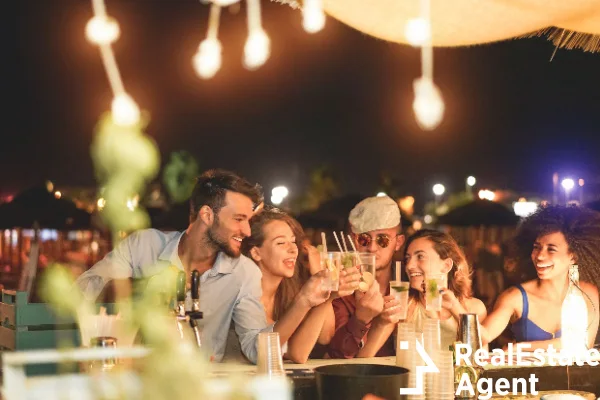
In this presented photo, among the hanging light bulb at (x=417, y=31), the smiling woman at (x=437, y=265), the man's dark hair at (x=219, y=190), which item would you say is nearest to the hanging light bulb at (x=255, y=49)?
the man's dark hair at (x=219, y=190)

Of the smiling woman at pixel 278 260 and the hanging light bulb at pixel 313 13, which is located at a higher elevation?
the hanging light bulb at pixel 313 13

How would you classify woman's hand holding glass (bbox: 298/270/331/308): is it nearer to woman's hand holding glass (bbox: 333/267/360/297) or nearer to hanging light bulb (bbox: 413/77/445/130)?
woman's hand holding glass (bbox: 333/267/360/297)

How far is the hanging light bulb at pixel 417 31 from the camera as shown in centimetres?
262

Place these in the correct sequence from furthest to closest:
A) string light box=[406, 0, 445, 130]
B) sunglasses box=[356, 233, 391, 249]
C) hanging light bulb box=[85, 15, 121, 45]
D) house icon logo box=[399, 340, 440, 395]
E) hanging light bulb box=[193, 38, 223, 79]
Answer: sunglasses box=[356, 233, 391, 249], hanging light bulb box=[85, 15, 121, 45], hanging light bulb box=[193, 38, 223, 79], string light box=[406, 0, 445, 130], house icon logo box=[399, 340, 440, 395]

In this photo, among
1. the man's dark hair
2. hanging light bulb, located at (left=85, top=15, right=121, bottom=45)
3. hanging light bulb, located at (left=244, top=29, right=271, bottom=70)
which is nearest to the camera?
hanging light bulb, located at (left=244, top=29, right=271, bottom=70)

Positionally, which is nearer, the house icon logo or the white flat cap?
the house icon logo

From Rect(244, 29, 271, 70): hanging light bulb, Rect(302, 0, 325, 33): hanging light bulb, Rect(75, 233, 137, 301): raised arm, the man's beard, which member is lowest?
Rect(75, 233, 137, 301): raised arm

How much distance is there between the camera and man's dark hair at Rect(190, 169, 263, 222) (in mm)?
3793

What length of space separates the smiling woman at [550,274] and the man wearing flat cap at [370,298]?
63cm

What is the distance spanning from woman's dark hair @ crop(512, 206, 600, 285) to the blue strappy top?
12.9 inches

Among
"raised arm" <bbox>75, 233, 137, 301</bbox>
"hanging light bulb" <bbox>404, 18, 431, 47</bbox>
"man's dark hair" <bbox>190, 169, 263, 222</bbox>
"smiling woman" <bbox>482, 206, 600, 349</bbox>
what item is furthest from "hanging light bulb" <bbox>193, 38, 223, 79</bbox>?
"smiling woman" <bbox>482, 206, 600, 349</bbox>

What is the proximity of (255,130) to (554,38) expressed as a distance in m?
23.6

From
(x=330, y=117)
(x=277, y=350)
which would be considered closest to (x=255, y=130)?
(x=330, y=117)

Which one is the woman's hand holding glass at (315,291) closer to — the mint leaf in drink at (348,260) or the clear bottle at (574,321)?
the mint leaf in drink at (348,260)
